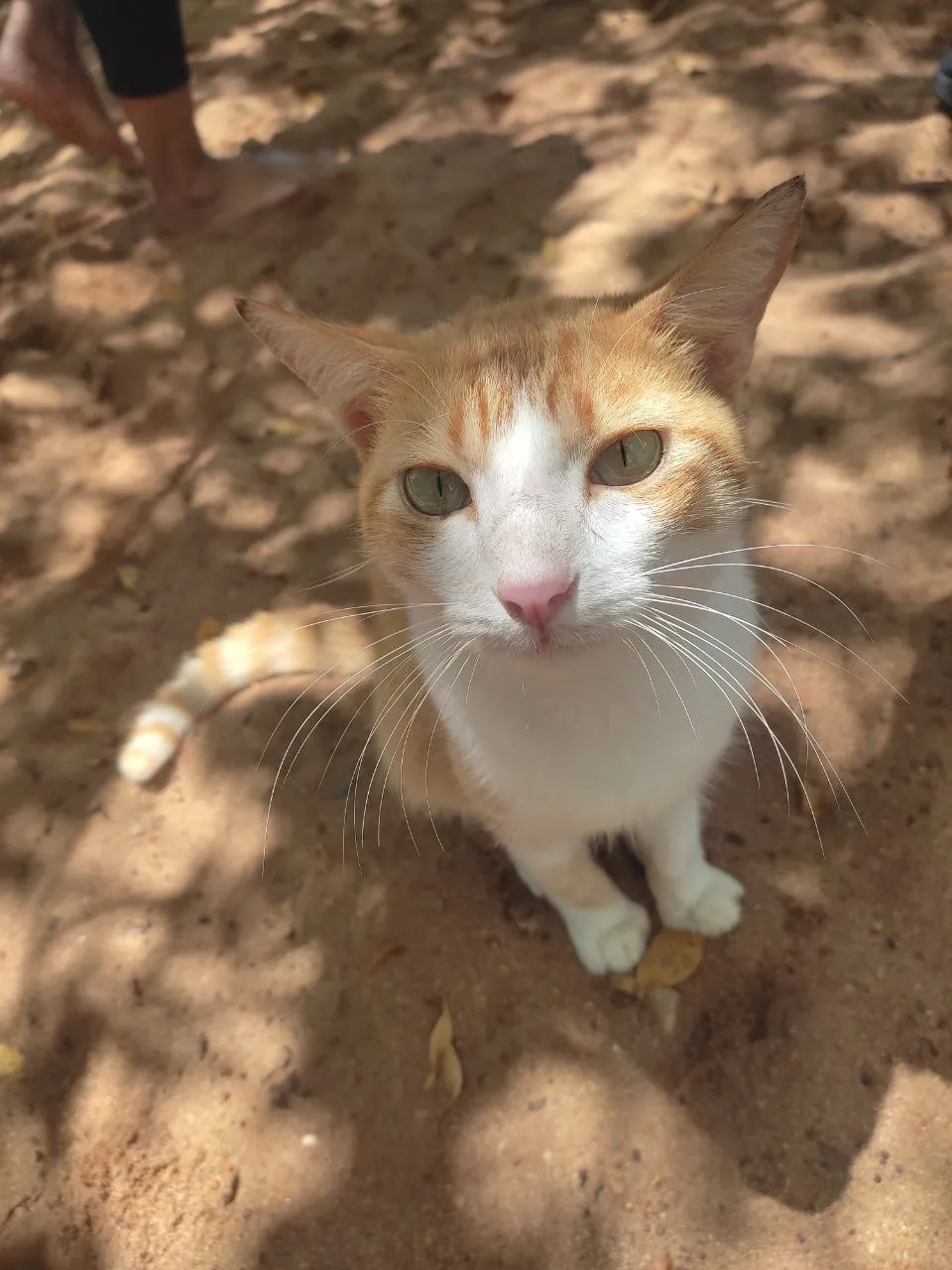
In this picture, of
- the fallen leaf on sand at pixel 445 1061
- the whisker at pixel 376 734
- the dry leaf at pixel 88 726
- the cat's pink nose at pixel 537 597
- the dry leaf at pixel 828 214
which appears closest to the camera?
the cat's pink nose at pixel 537 597

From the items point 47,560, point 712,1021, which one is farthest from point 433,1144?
point 47,560

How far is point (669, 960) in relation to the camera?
2.03 m

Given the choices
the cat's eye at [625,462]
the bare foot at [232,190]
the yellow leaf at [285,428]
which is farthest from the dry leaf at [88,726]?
the bare foot at [232,190]

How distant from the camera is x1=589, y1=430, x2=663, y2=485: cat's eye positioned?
4.25 ft

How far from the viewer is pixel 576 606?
3.93 ft

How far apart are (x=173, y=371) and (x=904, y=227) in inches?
102

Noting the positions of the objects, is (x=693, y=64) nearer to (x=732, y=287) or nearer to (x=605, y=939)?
(x=732, y=287)

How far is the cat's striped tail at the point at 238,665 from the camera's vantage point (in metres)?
2.35

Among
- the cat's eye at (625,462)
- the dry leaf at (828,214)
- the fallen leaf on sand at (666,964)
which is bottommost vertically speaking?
the fallen leaf on sand at (666,964)

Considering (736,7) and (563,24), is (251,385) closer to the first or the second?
(563,24)

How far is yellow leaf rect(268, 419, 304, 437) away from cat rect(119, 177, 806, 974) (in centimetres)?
153

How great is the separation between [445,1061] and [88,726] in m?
1.37

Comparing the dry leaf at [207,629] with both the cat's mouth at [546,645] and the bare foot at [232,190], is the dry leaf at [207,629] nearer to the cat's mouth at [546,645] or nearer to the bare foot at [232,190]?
the cat's mouth at [546,645]

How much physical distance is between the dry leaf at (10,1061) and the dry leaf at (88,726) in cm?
83
